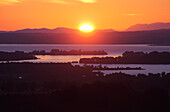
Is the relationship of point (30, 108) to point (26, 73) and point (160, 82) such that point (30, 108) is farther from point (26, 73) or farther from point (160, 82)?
point (26, 73)

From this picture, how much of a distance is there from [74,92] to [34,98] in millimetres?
2299

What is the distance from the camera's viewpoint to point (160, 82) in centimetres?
3684

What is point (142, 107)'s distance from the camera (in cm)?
2444

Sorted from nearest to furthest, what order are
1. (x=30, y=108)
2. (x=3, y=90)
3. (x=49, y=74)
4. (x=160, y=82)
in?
(x=30, y=108)
(x=3, y=90)
(x=160, y=82)
(x=49, y=74)

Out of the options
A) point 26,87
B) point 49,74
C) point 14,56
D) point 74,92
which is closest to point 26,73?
point 49,74

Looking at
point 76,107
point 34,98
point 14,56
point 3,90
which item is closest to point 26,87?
point 3,90

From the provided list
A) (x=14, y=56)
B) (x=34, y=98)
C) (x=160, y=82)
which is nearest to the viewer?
(x=34, y=98)

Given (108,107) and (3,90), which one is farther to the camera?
(3,90)

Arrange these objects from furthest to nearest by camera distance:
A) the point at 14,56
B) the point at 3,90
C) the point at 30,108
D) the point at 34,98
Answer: the point at 14,56, the point at 3,90, the point at 34,98, the point at 30,108

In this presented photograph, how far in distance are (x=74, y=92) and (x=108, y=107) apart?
8.98ft

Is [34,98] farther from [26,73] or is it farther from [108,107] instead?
[26,73]

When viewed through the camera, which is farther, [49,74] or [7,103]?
[49,74]

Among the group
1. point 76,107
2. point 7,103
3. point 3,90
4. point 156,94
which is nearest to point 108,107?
point 76,107

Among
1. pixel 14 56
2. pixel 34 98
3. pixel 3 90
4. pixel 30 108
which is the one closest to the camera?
pixel 30 108
